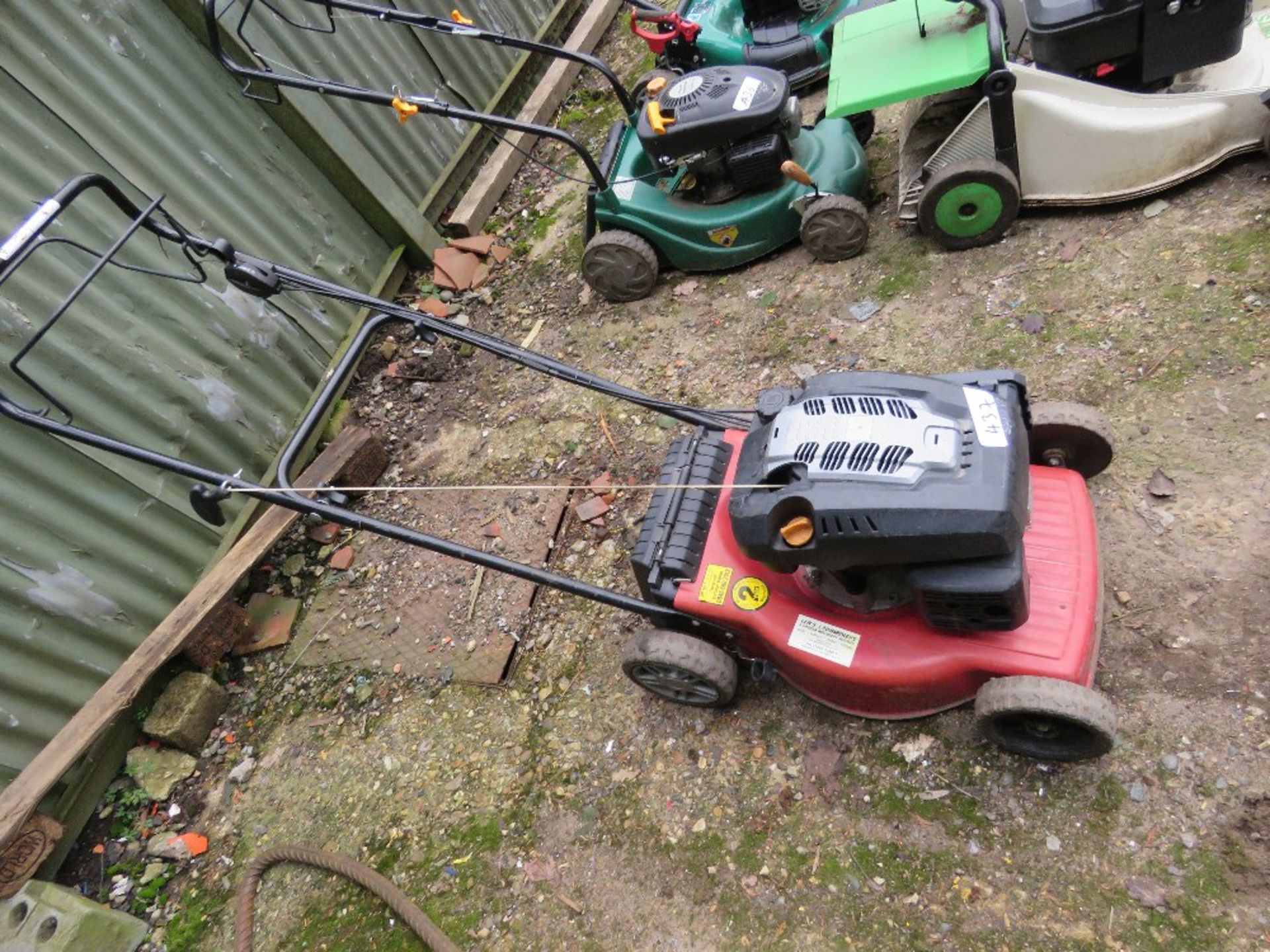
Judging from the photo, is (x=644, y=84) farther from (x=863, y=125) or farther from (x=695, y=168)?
(x=863, y=125)

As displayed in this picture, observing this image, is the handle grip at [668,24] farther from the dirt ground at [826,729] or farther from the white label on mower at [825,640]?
the white label on mower at [825,640]

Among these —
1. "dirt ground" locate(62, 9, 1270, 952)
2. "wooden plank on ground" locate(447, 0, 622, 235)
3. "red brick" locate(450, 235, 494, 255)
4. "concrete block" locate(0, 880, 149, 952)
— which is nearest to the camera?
"dirt ground" locate(62, 9, 1270, 952)

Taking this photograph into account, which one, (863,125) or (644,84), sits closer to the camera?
(644,84)

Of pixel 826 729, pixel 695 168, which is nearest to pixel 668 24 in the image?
pixel 695 168

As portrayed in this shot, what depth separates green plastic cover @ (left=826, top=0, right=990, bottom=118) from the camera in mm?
2617

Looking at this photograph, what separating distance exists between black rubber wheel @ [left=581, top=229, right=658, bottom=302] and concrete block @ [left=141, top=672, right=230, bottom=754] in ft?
7.37

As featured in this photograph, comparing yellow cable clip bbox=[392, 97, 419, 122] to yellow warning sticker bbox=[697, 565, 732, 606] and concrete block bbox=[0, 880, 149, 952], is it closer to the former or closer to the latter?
yellow warning sticker bbox=[697, 565, 732, 606]

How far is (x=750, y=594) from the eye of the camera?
80.5 inches

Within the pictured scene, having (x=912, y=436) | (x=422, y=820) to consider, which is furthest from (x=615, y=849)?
(x=912, y=436)

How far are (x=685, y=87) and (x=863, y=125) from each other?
0.94 metres

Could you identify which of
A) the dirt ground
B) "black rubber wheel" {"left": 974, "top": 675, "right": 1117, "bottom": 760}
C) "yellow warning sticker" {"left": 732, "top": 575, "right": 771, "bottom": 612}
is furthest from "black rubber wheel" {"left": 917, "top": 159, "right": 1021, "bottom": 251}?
"black rubber wheel" {"left": 974, "top": 675, "right": 1117, "bottom": 760}

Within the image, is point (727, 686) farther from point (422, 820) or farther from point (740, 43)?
point (740, 43)

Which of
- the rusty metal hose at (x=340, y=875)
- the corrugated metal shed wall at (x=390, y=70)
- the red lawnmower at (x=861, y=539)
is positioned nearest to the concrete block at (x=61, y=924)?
the rusty metal hose at (x=340, y=875)

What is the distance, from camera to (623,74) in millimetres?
5250
